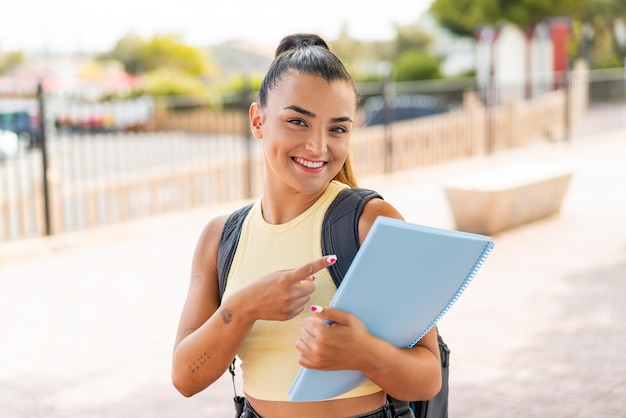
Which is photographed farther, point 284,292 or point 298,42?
point 298,42

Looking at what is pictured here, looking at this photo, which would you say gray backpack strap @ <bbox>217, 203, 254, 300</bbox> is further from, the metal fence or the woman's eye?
the metal fence

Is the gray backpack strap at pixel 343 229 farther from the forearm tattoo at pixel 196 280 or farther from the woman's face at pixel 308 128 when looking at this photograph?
the forearm tattoo at pixel 196 280

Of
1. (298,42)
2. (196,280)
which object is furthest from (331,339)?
(298,42)

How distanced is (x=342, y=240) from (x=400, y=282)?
0.74 ft

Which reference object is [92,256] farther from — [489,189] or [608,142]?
[608,142]

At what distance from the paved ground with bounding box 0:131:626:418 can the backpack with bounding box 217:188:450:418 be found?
8.46 feet

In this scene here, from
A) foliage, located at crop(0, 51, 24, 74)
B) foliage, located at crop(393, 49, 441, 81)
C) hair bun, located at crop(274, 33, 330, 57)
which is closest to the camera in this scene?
hair bun, located at crop(274, 33, 330, 57)

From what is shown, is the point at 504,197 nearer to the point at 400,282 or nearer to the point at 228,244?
the point at 228,244

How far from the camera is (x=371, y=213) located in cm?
164

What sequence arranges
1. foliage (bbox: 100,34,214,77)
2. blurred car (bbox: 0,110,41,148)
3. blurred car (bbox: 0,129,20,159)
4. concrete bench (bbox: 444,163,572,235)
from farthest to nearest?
foliage (bbox: 100,34,214,77), blurred car (bbox: 0,110,41,148), blurred car (bbox: 0,129,20,159), concrete bench (bbox: 444,163,572,235)

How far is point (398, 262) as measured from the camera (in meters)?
1.42

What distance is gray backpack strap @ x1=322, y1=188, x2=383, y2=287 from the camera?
1642 mm

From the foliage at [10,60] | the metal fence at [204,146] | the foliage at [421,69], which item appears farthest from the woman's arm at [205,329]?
the foliage at [10,60]

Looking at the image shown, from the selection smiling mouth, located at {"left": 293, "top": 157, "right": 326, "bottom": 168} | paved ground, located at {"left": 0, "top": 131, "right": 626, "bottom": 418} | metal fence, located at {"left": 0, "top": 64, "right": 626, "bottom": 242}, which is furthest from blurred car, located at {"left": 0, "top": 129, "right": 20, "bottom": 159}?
smiling mouth, located at {"left": 293, "top": 157, "right": 326, "bottom": 168}
